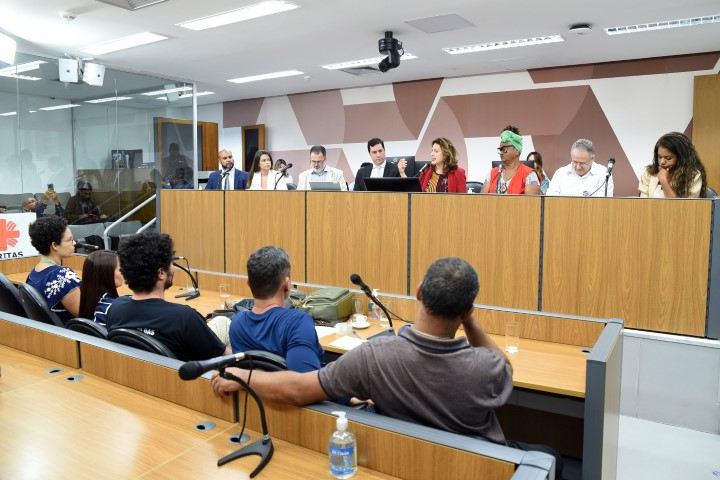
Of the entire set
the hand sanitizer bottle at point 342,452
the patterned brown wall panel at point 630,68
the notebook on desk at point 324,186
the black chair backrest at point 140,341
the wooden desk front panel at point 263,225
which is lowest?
the hand sanitizer bottle at point 342,452

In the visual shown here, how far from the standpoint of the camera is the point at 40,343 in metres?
2.22

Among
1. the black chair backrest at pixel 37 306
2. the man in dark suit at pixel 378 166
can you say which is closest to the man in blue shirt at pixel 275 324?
the black chair backrest at pixel 37 306

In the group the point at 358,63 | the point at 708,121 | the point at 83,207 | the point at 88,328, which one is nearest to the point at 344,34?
the point at 358,63

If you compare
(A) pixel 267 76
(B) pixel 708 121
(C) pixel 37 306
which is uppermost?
(A) pixel 267 76

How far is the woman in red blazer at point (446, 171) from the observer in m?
4.07

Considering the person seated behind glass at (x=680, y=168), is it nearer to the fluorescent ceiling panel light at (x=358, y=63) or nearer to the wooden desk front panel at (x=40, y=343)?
the wooden desk front panel at (x=40, y=343)

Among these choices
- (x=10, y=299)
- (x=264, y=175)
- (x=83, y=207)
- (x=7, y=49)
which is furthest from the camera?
(x=83, y=207)

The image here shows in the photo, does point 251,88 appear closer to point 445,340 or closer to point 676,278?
Answer: point 676,278

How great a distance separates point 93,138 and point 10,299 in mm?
4784

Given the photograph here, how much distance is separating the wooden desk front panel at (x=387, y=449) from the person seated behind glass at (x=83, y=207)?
252 inches

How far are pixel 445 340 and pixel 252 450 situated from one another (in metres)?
0.60

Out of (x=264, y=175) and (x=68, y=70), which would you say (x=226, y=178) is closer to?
(x=264, y=175)

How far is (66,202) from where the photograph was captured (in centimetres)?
689

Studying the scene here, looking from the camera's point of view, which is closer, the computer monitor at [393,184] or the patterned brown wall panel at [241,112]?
the computer monitor at [393,184]
